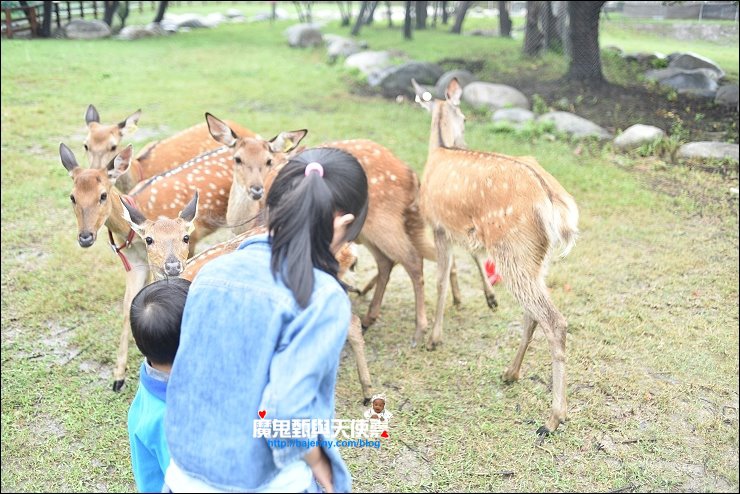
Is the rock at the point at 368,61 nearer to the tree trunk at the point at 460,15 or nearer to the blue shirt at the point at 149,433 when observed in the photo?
the tree trunk at the point at 460,15

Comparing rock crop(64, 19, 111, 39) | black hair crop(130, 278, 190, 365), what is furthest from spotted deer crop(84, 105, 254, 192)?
rock crop(64, 19, 111, 39)

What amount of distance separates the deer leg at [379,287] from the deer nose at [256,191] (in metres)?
0.87

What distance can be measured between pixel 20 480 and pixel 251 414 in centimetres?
222

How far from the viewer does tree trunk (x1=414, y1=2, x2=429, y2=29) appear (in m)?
20.0

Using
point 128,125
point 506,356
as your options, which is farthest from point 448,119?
Result: point 128,125

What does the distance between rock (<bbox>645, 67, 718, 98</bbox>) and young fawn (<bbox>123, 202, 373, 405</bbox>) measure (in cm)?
831

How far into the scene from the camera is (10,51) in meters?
13.9

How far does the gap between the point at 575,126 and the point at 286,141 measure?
5.03 meters

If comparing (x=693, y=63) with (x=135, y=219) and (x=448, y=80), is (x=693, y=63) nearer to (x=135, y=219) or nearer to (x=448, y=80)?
(x=448, y=80)

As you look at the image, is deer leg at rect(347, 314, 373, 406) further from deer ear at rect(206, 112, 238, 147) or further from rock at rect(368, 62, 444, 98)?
rock at rect(368, 62, 444, 98)

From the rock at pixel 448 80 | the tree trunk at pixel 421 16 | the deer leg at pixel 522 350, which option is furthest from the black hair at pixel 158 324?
the tree trunk at pixel 421 16

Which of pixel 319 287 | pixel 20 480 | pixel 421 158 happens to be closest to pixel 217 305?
pixel 319 287

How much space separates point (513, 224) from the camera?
11.9ft

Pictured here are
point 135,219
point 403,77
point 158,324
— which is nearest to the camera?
point 158,324
